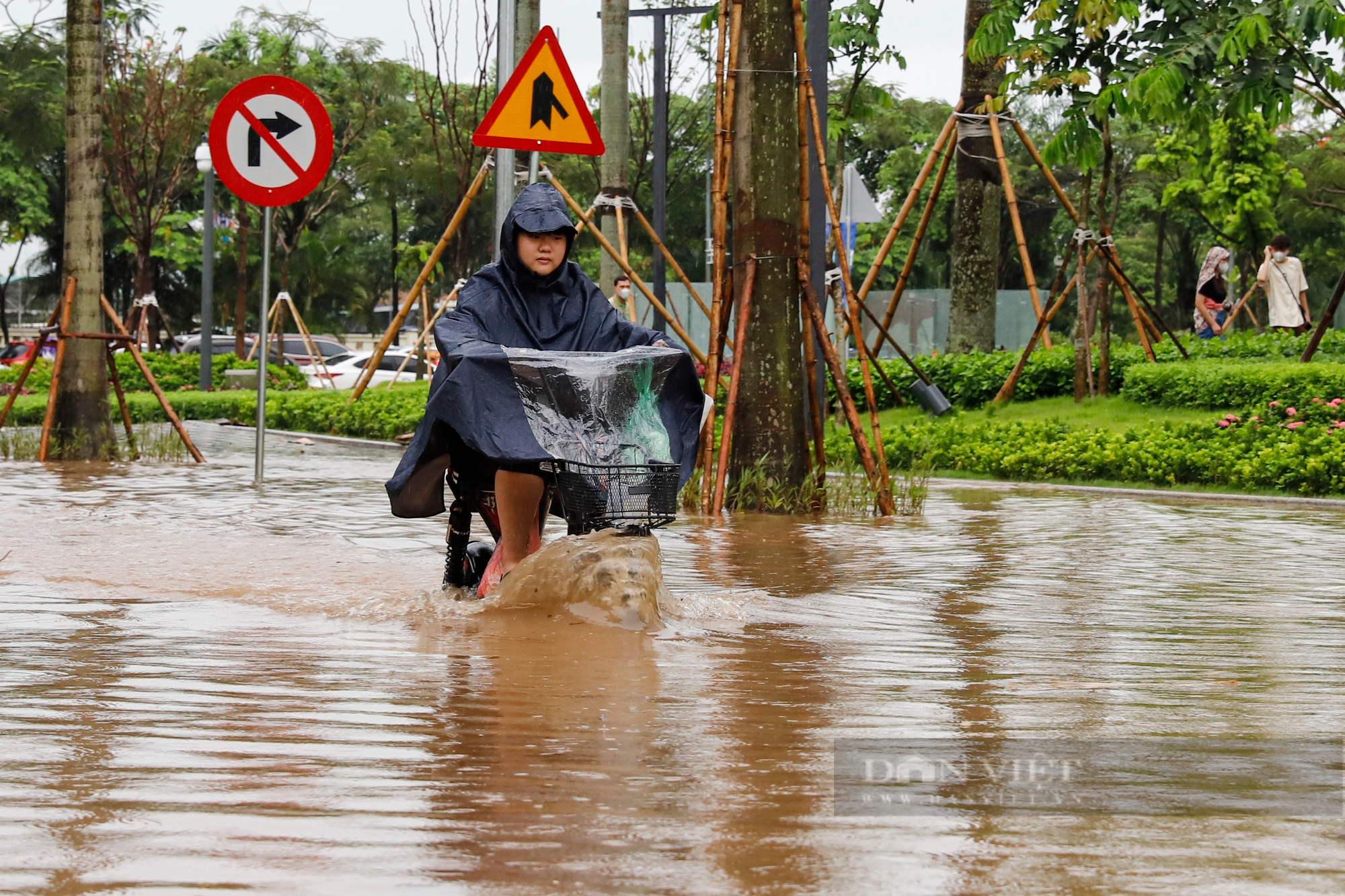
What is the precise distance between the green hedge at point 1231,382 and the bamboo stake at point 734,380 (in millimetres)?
5779

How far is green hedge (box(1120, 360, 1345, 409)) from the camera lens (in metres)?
14.1

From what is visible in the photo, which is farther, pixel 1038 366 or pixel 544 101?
pixel 1038 366

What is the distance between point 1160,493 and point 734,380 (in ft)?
12.3

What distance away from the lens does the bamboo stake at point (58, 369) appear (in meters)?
14.3

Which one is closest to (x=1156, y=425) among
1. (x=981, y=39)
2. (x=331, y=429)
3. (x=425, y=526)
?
(x=981, y=39)

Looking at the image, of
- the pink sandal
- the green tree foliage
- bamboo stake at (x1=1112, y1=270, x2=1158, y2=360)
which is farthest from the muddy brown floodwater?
the green tree foliage

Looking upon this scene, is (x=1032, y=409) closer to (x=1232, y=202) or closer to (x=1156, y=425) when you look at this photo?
(x=1156, y=425)

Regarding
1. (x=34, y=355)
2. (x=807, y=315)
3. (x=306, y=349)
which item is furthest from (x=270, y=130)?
(x=306, y=349)

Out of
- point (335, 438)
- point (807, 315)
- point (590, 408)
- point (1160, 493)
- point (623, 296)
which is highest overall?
point (623, 296)

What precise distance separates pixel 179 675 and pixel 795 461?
6.27 metres

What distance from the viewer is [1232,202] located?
141 feet

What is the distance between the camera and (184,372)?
33031 mm

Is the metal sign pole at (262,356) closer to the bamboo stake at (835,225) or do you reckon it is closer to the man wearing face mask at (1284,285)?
the bamboo stake at (835,225)

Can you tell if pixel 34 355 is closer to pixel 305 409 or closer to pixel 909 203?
pixel 305 409
